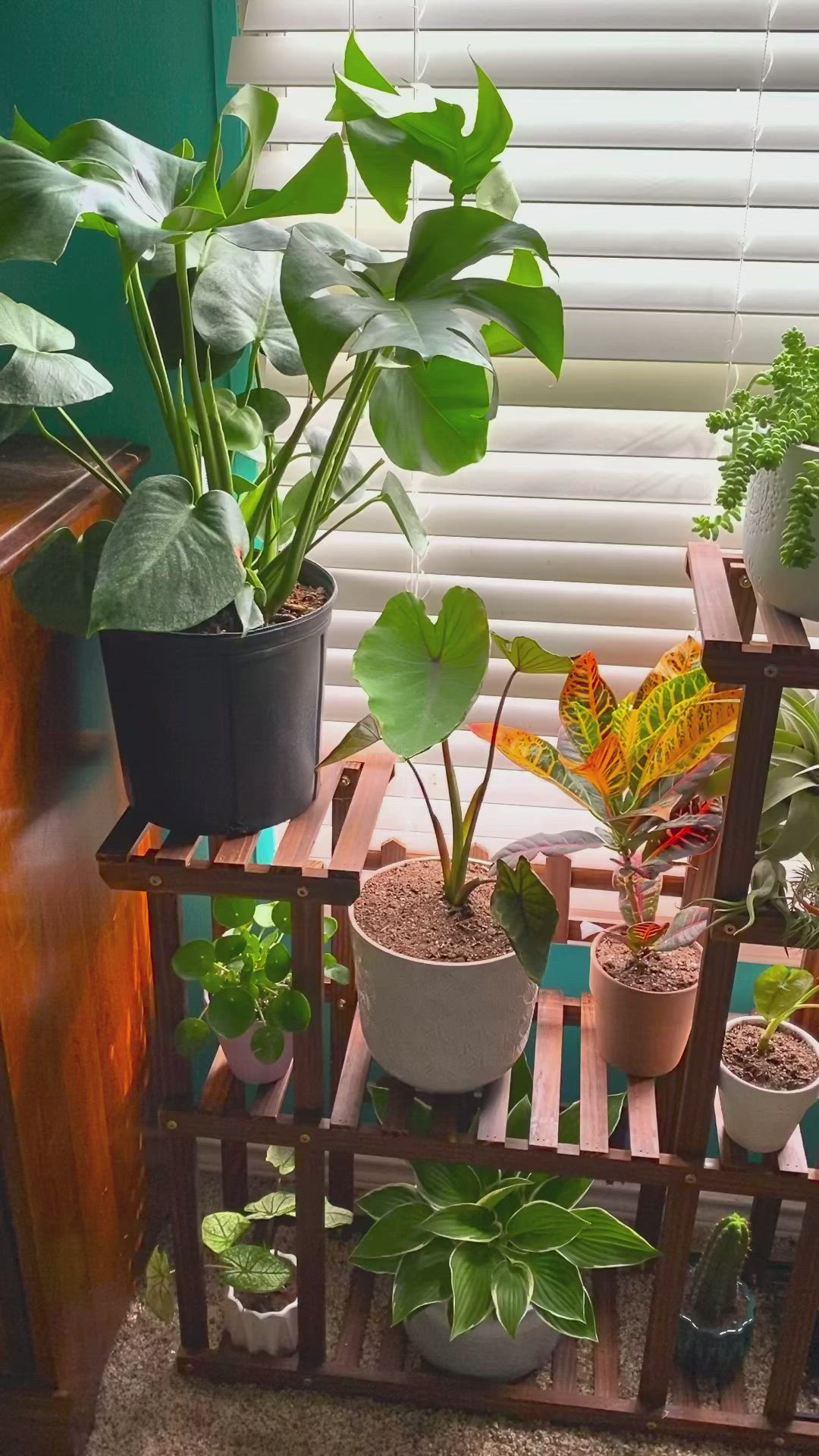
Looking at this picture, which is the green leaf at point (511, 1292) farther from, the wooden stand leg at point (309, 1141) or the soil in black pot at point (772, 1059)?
the soil in black pot at point (772, 1059)

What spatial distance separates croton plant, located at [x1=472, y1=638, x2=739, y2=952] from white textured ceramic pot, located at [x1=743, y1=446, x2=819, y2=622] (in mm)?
139

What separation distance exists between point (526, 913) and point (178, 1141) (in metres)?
0.51

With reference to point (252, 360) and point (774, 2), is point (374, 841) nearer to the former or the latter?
point (252, 360)

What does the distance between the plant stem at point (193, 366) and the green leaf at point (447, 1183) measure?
0.79 metres

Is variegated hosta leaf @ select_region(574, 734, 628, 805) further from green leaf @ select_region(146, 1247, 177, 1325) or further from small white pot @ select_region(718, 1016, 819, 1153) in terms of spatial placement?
green leaf @ select_region(146, 1247, 177, 1325)

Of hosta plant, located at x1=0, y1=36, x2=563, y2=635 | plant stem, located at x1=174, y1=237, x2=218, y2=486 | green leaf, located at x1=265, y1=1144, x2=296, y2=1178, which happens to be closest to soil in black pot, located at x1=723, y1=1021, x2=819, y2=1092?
green leaf, located at x1=265, y1=1144, x2=296, y2=1178

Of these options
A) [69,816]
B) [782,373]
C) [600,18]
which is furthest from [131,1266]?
[600,18]

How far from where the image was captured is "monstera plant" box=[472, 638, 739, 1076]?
118cm

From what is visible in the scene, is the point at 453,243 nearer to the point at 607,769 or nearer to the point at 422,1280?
the point at 607,769

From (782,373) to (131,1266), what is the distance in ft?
4.14

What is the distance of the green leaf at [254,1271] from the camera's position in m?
1.37

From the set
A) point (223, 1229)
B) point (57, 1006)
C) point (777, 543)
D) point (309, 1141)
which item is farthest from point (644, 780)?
point (223, 1229)

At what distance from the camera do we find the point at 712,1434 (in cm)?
139

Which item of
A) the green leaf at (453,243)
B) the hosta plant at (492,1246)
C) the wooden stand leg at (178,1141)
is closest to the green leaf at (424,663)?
the green leaf at (453,243)
